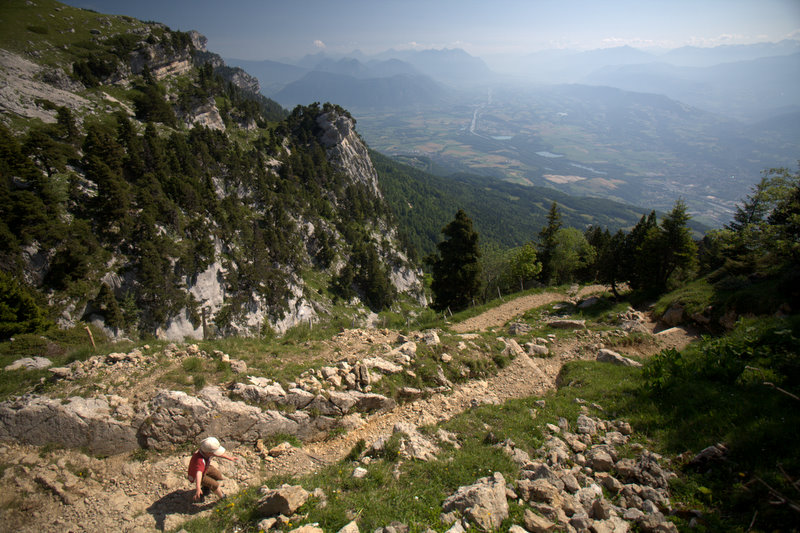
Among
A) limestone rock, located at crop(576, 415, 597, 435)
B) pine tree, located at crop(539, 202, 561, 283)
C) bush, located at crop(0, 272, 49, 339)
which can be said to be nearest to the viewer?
limestone rock, located at crop(576, 415, 597, 435)

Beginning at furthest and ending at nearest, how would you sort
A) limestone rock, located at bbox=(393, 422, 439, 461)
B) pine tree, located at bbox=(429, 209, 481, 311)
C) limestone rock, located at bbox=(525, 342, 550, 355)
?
pine tree, located at bbox=(429, 209, 481, 311) → limestone rock, located at bbox=(525, 342, 550, 355) → limestone rock, located at bbox=(393, 422, 439, 461)

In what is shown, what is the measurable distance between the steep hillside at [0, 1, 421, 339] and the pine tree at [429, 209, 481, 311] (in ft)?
70.5

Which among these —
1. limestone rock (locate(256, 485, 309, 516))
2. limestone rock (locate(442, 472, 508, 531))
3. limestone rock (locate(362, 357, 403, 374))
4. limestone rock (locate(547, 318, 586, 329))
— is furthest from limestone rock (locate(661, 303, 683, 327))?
limestone rock (locate(256, 485, 309, 516))

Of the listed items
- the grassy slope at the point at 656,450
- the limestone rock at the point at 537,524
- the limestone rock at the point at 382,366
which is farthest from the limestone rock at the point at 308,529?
the limestone rock at the point at 382,366

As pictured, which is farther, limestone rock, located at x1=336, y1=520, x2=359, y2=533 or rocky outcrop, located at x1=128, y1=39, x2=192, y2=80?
rocky outcrop, located at x1=128, y1=39, x2=192, y2=80

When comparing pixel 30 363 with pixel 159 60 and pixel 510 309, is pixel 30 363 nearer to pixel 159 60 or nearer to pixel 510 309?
pixel 510 309

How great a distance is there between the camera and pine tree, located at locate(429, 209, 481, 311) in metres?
31.0

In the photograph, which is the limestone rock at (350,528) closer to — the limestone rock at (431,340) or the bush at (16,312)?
the limestone rock at (431,340)

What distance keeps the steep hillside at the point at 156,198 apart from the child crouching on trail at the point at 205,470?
18.0 meters

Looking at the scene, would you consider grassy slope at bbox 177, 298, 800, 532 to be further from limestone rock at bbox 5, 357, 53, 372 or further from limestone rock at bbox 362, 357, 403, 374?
limestone rock at bbox 5, 357, 53, 372

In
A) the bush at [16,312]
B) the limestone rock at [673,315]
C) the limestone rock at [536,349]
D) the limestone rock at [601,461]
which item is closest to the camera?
the limestone rock at [601,461]

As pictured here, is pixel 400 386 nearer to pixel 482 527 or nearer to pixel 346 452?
pixel 346 452

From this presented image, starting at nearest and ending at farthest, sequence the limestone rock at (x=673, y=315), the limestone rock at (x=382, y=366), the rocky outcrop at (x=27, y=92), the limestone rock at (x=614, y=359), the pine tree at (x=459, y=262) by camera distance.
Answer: the limestone rock at (x=382, y=366) < the limestone rock at (x=614, y=359) < the limestone rock at (x=673, y=315) < the pine tree at (x=459, y=262) < the rocky outcrop at (x=27, y=92)

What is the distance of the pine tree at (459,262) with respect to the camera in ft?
102
